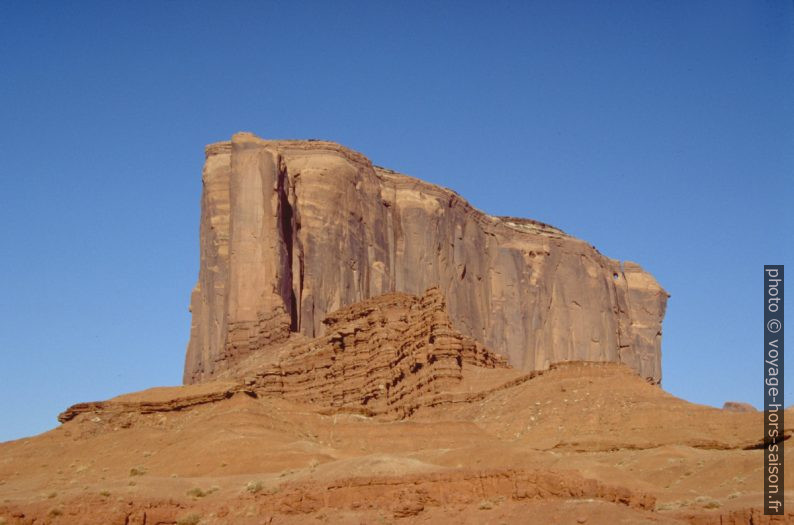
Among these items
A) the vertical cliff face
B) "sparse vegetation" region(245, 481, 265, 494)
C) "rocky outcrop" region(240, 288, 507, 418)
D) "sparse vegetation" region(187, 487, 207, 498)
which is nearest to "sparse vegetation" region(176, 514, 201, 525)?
"sparse vegetation" region(245, 481, 265, 494)

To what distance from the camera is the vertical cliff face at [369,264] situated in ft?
318

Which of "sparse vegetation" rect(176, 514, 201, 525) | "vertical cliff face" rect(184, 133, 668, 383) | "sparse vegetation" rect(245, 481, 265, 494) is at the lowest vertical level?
"sparse vegetation" rect(176, 514, 201, 525)

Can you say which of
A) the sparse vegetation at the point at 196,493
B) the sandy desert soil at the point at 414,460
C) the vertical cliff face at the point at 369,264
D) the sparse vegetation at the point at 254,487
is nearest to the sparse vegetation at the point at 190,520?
the sandy desert soil at the point at 414,460

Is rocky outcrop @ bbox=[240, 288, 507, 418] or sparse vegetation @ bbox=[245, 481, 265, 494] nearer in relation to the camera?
sparse vegetation @ bbox=[245, 481, 265, 494]

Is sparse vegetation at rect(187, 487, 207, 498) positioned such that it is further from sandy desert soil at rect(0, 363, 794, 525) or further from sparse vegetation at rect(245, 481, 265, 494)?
sparse vegetation at rect(245, 481, 265, 494)

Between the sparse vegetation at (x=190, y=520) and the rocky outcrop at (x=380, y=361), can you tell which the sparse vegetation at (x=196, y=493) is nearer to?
the sparse vegetation at (x=190, y=520)

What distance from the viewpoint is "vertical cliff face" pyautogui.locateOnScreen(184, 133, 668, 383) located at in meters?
96.9

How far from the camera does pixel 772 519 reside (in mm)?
31516

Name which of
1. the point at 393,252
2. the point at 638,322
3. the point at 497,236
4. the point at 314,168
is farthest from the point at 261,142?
the point at 638,322

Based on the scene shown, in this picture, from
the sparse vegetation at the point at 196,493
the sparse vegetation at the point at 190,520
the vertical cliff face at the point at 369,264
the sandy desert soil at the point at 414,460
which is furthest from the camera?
the vertical cliff face at the point at 369,264

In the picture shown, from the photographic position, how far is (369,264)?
107m

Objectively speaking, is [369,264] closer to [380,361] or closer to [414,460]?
[380,361]

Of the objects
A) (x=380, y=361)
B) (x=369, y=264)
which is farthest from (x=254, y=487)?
(x=369, y=264)

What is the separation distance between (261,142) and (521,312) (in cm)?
3952
